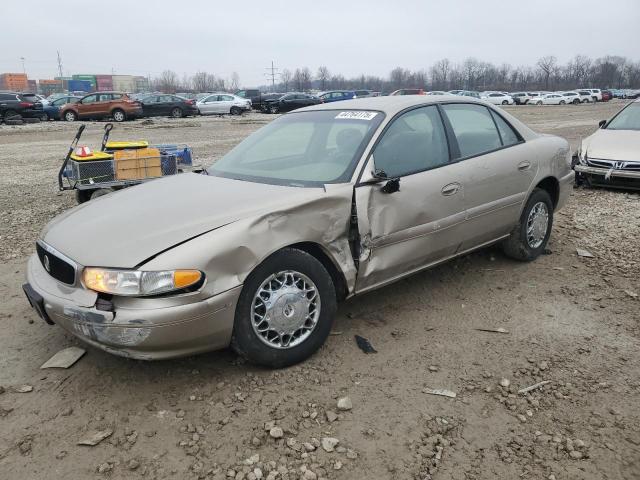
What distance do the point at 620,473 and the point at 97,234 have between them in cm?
299

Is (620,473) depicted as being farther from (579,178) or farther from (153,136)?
(153,136)

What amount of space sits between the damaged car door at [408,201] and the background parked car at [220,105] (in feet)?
97.0

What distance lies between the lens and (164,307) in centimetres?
274

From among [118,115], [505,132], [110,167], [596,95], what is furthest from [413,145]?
[596,95]

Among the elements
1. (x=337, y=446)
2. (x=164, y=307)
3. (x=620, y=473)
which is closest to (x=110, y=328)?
(x=164, y=307)

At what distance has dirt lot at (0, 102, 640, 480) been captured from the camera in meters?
2.52

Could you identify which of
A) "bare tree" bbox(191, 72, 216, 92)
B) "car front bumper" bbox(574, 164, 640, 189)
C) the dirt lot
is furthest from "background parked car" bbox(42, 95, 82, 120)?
"bare tree" bbox(191, 72, 216, 92)

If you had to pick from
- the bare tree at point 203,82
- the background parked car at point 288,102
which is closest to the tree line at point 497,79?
the bare tree at point 203,82

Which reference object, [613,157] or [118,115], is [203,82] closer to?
[118,115]

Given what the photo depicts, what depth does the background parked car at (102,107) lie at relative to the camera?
26.6 m

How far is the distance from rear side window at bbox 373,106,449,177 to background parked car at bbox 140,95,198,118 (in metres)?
28.0

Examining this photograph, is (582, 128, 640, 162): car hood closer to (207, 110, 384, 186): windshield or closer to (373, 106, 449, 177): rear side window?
(373, 106, 449, 177): rear side window

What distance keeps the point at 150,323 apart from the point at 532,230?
369 centimetres

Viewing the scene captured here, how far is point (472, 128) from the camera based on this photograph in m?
4.45
